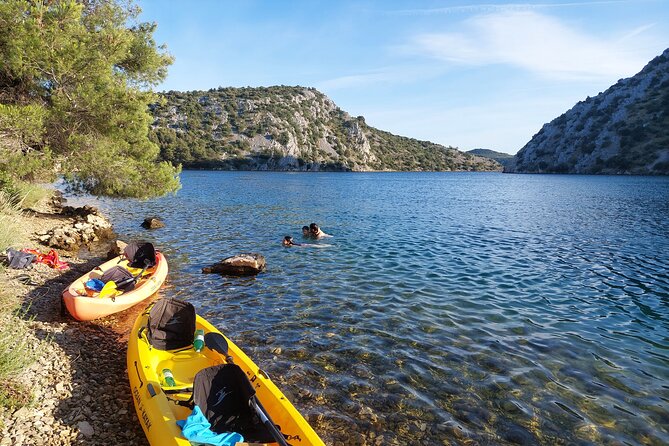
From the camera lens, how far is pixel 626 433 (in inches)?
272

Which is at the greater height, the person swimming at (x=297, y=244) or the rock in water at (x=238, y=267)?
the rock in water at (x=238, y=267)

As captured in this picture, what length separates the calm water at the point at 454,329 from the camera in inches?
289

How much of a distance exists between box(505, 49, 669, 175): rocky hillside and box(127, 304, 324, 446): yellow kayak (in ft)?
423

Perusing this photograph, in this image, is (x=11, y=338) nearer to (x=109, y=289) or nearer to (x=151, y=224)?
(x=109, y=289)

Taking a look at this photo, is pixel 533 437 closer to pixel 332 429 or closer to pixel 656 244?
pixel 332 429

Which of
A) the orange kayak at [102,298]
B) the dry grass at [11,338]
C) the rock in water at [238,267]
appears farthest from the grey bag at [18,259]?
the rock in water at [238,267]

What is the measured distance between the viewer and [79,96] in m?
17.2

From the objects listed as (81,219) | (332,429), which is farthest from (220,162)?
(332,429)

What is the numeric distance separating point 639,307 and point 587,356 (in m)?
5.29

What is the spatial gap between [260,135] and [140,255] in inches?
5736

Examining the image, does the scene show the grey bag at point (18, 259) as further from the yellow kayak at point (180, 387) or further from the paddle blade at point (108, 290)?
the yellow kayak at point (180, 387)

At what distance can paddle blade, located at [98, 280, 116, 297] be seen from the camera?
455 inches

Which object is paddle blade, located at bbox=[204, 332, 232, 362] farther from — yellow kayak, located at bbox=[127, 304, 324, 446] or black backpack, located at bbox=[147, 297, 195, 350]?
black backpack, located at bbox=[147, 297, 195, 350]

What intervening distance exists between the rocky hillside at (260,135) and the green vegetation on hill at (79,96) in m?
111
